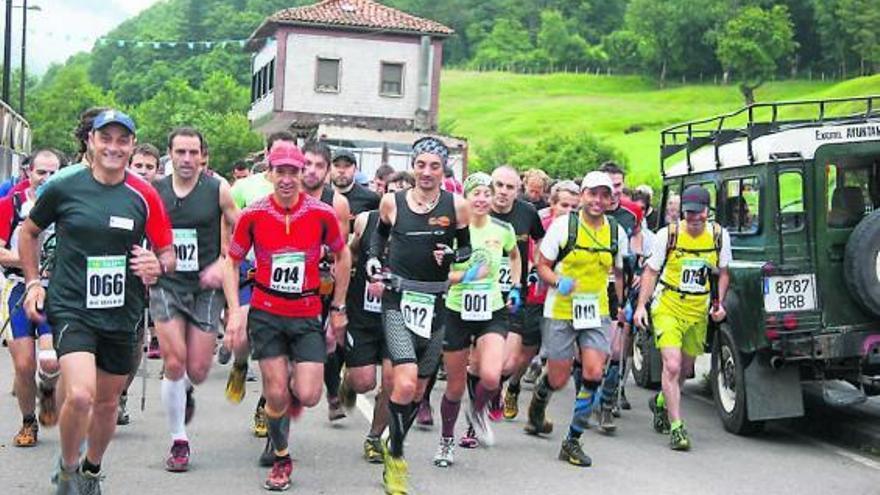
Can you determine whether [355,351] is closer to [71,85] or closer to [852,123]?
[852,123]

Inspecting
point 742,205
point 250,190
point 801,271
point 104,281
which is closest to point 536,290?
point 742,205

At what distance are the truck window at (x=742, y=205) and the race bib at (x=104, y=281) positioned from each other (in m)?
5.50

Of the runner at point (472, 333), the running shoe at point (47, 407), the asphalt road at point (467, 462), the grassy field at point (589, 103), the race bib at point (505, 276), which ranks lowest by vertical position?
the asphalt road at point (467, 462)

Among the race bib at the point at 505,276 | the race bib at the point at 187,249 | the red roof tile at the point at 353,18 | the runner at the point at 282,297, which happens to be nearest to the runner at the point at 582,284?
the race bib at the point at 505,276

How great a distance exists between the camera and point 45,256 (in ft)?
27.2

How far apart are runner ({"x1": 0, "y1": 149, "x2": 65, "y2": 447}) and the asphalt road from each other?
225mm

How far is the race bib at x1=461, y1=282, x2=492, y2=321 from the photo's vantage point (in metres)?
8.12

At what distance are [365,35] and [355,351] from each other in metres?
40.6

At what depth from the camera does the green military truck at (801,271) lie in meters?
8.99

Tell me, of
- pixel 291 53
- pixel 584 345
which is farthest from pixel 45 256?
pixel 291 53

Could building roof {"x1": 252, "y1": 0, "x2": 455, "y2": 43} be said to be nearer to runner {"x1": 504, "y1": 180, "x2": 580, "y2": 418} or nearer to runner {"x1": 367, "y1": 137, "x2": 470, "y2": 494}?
runner {"x1": 504, "y1": 180, "x2": 580, "y2": 418}

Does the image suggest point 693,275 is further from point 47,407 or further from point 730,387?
point 47,407

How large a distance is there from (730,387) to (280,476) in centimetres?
455

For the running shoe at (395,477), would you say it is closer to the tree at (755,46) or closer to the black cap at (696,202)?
the black cap at (696,202)
